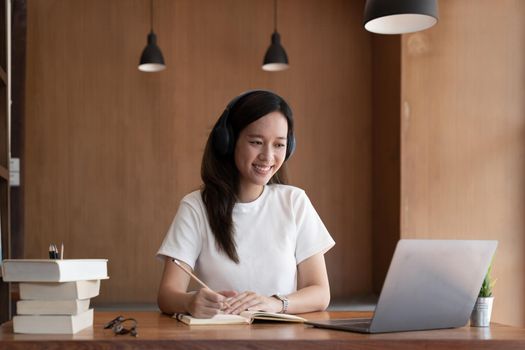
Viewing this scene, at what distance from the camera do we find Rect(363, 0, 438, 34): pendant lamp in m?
2.36

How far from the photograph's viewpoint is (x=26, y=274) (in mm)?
1580

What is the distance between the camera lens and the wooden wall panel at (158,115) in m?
5.47

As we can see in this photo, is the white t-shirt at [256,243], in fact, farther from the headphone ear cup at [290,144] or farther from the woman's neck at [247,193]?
the headphone ear cup at [290,144]

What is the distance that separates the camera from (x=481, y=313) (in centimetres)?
183

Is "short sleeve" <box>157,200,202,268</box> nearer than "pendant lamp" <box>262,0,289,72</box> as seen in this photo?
Yes

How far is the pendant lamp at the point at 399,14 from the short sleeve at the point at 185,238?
0.83 m

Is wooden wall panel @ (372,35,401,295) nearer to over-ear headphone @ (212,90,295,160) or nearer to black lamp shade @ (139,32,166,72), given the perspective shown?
black lamp shade @ (139,32,166,72)

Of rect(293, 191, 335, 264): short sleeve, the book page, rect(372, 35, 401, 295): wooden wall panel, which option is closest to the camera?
the book page

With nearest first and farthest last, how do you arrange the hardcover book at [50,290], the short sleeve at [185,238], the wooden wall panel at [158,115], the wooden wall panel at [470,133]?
the hardcover book at [50,290]
the short sleeve at [185,238]
the wooden wall panel at [470,133]
the wooden wall panel at [158,115]

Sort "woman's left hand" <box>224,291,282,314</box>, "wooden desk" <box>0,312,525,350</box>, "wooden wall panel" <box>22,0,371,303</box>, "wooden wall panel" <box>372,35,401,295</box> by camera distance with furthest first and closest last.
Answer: "wooden wall panel" <box>22,0,371,303</box>
"wooden wall panel" <box>372,35,401,295</box>
"woman's left hand" <box>224,291,282,314</box>
"wooden desk" <box>0,312,525,350</box>

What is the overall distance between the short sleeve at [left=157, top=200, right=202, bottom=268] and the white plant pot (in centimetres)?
87

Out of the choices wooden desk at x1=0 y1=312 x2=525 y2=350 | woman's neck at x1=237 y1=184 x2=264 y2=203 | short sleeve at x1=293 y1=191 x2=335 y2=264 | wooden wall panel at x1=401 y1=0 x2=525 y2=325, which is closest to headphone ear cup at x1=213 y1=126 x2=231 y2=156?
woman's neck at x1=237 y1=184 x2=264 y2=203

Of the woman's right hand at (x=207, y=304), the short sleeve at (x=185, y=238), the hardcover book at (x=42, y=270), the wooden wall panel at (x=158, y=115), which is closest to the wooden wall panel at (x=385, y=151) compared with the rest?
the wooden wall panel at (x=158, y=115)

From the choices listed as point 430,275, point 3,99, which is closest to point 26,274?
point 430,275
